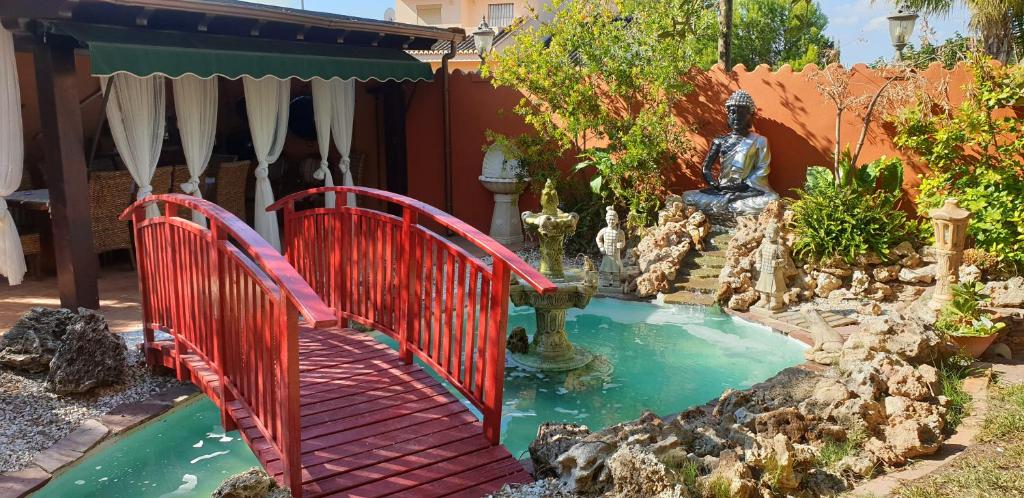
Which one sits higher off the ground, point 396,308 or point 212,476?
point 396,308

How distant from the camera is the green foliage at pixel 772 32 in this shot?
30.2 meters

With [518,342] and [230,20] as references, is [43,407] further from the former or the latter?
[230,20]

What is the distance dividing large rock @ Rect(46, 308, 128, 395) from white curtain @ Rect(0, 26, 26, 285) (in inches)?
102

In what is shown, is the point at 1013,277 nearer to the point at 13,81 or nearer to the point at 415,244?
the point at 415,244

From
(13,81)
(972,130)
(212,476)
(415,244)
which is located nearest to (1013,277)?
(972,130)

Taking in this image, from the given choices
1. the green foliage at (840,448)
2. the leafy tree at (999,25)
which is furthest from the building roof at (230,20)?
the leafy tree at (999,25)

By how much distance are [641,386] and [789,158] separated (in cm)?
471

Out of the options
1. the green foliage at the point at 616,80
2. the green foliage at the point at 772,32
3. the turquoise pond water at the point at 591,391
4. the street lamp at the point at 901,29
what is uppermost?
the green foliage at the point at 772,32

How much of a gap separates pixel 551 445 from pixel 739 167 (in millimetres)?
5959

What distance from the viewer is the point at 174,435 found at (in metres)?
5.03

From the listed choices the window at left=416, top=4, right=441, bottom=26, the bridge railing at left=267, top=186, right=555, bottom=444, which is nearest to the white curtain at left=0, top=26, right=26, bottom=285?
the bridge railing at left=267, top=186, right=555, bottom=444

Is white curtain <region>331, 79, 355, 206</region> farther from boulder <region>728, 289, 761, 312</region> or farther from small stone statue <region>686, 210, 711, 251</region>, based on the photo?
boulder <region>728, 289, 761, 312</region>

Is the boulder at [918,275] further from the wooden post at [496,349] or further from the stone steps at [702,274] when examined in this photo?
the wooden post at [496,349]

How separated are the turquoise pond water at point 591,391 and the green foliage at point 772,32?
2469cm
